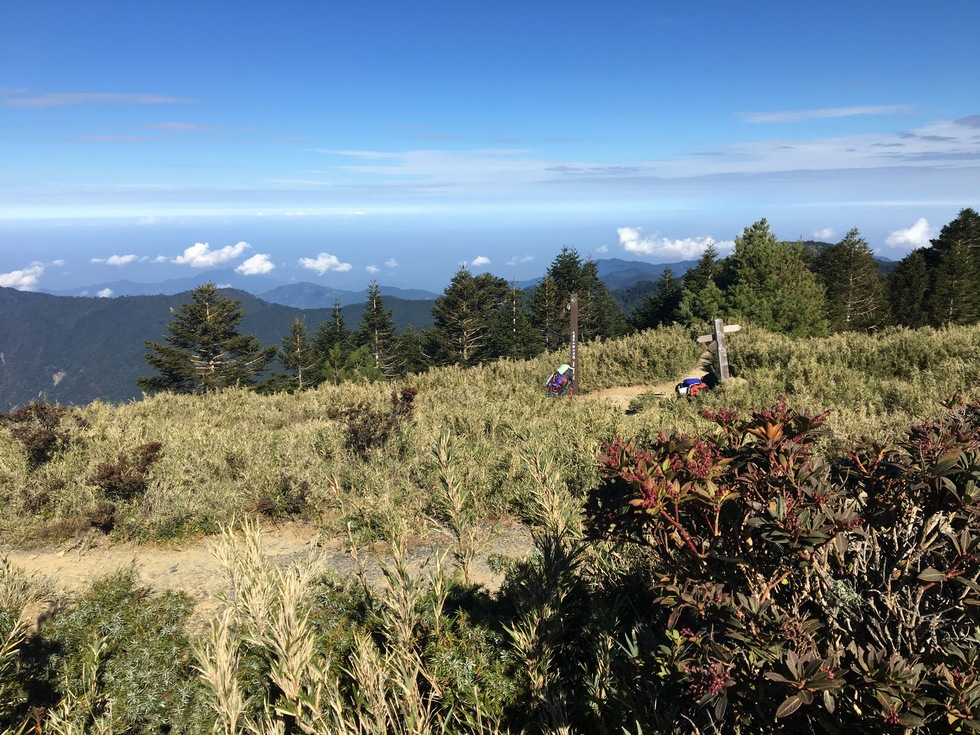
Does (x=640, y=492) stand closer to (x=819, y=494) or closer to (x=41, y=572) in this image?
(x=819, y=494)

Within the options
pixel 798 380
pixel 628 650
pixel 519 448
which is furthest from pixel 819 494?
pixel 798 380

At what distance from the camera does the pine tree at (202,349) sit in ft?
119

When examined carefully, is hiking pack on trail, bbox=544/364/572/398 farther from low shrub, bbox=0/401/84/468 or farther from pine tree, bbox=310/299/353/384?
pine tree, bbox=310/299/353/384

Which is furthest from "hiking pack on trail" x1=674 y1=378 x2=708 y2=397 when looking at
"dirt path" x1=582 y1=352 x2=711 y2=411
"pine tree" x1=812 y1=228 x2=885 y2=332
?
"pine tree" x1=812 y1=228 x2=885 y2=332

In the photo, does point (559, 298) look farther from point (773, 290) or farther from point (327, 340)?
point (327, 340)

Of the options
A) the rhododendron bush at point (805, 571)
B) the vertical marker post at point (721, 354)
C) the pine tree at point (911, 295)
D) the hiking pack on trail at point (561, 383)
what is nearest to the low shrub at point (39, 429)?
the rhododendron bush at point (805, 571)

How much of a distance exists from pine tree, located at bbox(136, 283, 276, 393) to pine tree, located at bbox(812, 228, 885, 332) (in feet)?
130

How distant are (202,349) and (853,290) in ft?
148

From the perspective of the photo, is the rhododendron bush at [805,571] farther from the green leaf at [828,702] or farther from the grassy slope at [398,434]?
the grassy slope at [398,434]

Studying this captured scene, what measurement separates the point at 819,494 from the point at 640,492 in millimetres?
621

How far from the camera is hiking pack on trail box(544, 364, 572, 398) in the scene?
13312mm

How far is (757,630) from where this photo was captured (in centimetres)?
194

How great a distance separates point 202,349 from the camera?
37.8m

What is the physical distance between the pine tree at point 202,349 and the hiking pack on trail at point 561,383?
1117 inches
